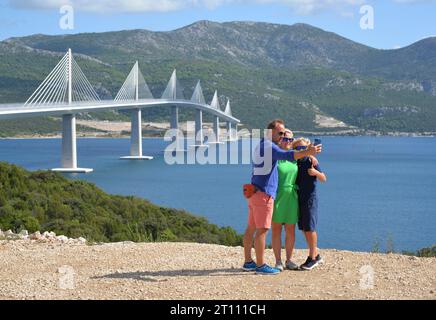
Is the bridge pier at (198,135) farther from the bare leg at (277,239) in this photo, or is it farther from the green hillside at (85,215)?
the bare leg at (277,239)

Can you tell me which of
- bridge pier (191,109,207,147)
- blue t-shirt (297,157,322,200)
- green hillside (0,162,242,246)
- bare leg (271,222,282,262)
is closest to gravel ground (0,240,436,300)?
bare leg (271,222,282,262)

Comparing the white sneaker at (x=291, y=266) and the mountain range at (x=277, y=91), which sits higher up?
the mountain range at (x=277, y=91)

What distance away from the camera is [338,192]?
41.3 m

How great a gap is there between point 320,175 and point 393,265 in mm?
1258

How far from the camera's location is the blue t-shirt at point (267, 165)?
616cm

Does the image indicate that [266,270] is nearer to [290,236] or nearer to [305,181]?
[290,236]

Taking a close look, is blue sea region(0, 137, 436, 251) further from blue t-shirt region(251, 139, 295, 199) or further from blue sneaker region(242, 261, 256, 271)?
blue t-shirt region(251, 139, 295, 199)

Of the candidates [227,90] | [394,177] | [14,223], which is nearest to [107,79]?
[227,90]

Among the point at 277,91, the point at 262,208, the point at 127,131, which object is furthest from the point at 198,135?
the point at 262,208

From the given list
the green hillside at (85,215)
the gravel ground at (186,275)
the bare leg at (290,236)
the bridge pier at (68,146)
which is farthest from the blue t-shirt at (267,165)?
the bridge pier at (68,146)

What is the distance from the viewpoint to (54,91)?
5403 cm

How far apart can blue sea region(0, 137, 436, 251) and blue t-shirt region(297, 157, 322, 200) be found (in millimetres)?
8453

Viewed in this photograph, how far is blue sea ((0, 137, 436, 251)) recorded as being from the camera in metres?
26.7

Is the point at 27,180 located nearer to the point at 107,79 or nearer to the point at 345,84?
the point at 107,79
